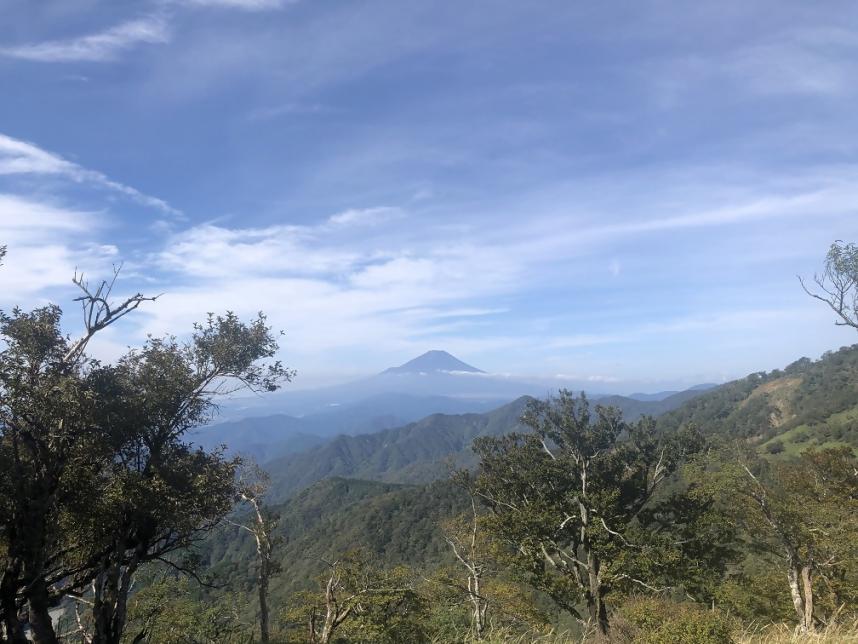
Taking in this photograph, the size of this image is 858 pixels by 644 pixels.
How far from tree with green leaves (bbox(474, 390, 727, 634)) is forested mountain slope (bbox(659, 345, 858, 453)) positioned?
167 ft

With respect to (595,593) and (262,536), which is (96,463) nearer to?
(262,536)

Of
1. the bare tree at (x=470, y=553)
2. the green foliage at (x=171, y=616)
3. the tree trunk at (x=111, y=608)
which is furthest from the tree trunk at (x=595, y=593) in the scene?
the tree trunk at (x=111, y=608)

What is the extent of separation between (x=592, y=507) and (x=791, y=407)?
12514 cm

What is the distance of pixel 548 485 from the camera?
79.1ft

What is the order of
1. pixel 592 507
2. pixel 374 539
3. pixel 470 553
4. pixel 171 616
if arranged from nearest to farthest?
pixel 592 507, pixel 171 616, pixel 470 553, pixel 374 539

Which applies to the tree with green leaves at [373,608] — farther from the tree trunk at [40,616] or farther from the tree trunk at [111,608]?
the tree trunk at [40,616]

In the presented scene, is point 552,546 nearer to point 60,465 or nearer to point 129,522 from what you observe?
point 129,522

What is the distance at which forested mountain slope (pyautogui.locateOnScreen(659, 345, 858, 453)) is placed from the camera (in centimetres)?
9094

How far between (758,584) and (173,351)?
94.1 ft

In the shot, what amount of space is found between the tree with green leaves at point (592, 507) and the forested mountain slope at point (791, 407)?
50892 mm

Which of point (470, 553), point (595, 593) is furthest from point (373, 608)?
point (595, 593)

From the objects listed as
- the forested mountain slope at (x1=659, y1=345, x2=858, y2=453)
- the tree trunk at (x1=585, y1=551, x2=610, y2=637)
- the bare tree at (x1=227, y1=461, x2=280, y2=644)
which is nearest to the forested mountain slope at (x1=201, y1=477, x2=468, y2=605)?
the forested mountain slope at (x1=659, y1=345, x2=858, y2=453)

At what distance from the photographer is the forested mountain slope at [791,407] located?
298ft

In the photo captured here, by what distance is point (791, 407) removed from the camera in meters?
118
